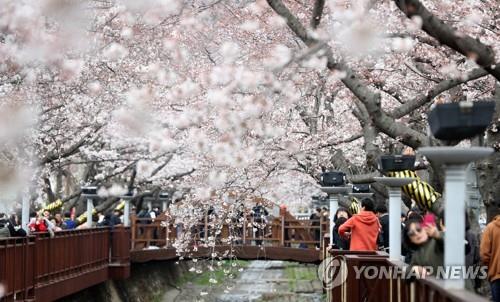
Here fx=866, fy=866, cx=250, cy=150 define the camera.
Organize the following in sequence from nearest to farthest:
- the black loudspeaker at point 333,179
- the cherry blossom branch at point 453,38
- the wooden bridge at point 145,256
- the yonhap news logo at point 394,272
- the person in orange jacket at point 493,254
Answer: the yonhap news logo at point 394,272
the cherry blossom branch at point 453,38
the person in orange jacket at point 493,254
the wooden bridge at point 145,256
the black loudspeaker at point 333,179

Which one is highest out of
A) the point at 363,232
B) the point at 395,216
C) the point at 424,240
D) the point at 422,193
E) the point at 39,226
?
the point at 422,193

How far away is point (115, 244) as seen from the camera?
75.9 feet

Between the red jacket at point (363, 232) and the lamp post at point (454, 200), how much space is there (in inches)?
213

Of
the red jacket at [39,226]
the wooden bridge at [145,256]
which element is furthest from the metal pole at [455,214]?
the red jacket at [39,226]

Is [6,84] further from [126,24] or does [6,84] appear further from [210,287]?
[210,287]

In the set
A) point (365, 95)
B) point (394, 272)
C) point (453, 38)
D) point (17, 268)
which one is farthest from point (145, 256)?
point (453, 38)

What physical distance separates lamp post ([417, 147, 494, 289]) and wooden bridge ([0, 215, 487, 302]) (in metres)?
0.22

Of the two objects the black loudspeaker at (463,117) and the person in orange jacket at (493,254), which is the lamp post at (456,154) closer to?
the black loudspeaker at (463,117)

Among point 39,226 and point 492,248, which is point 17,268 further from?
point 492,248

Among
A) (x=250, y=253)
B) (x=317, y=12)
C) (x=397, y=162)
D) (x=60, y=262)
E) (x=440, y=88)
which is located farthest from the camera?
(x=250, y=253)

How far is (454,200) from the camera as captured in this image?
591cm

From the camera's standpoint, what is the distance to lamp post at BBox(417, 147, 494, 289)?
5789 mm

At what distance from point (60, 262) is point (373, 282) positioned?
8769mm

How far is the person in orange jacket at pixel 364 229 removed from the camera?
37.3 feet
